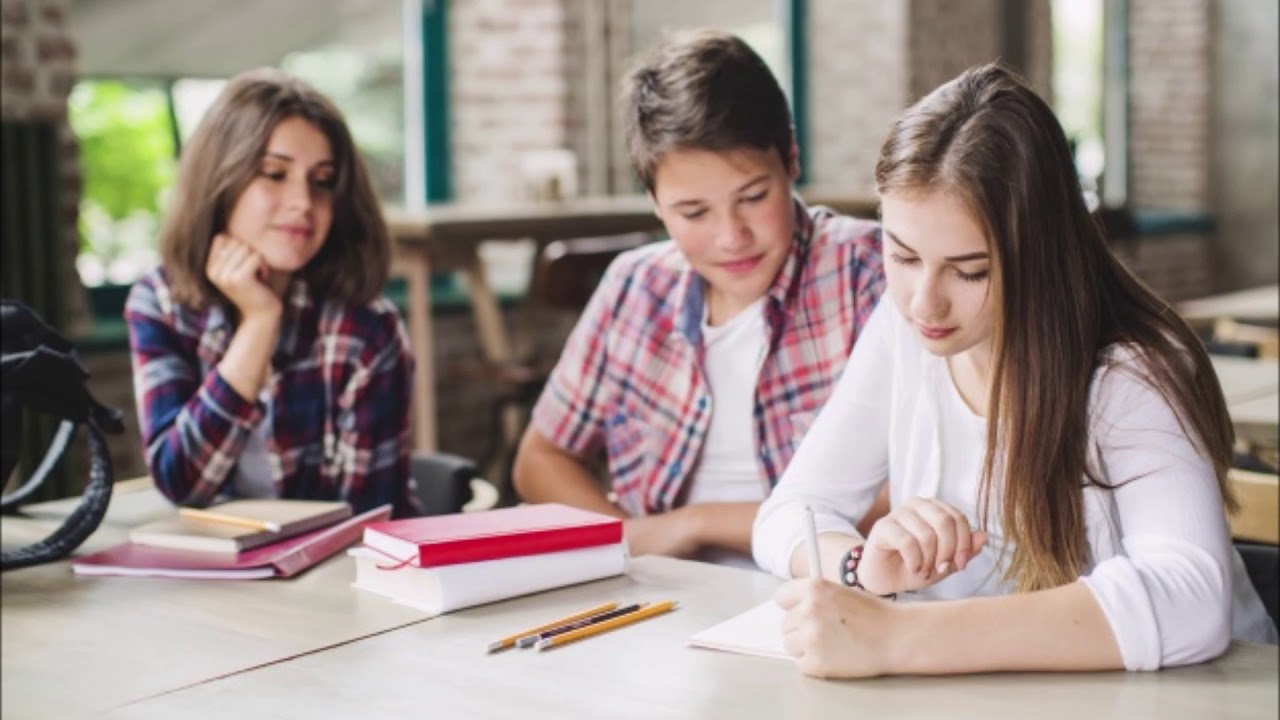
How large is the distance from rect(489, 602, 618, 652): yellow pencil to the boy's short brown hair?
0.72 m

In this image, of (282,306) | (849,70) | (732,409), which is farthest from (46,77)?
(849,70)

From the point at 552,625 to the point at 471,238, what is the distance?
3440mm

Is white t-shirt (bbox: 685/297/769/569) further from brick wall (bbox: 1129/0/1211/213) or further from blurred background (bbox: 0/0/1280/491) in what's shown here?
brick wall (bbox: 1129/0/1211/213)

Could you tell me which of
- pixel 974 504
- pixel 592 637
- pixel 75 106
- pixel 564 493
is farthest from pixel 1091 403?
pixel 75 106

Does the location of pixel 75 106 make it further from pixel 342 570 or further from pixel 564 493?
pixel 342 570

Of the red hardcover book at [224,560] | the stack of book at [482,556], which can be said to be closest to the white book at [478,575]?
the stack of book at [482,556]

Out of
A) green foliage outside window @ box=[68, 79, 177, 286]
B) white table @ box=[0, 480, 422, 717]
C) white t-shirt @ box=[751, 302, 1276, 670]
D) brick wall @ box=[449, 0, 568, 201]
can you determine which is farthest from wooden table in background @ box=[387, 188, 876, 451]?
white t-shirt @ box=[751, 302, 1276, 670]

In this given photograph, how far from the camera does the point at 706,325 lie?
227 cm

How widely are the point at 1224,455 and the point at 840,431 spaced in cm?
42

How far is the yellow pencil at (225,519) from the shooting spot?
6.04 ft

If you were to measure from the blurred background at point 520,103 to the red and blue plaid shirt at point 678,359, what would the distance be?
1.76ft

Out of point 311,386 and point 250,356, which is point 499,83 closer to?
point 311,386

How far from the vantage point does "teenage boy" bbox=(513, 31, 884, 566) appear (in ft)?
6.80

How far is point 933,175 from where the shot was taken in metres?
1.48
